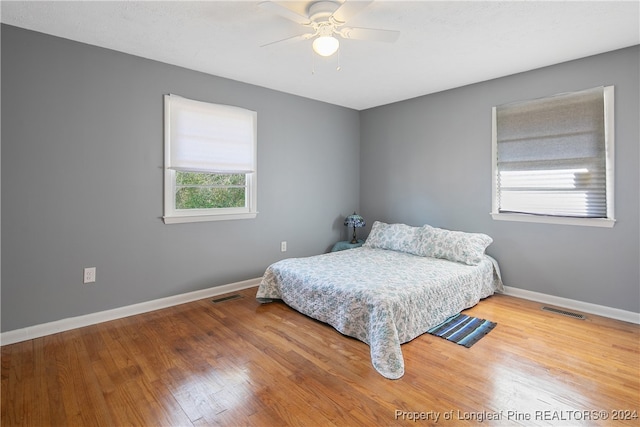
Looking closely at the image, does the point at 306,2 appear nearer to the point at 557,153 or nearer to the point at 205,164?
the point at 205,164

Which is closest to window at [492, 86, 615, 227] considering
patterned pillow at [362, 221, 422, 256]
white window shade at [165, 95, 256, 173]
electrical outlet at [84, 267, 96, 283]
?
patterned pillow at [362, 221, 422, 256]

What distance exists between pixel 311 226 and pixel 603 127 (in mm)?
3265

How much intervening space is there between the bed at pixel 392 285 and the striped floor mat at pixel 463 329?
0.06 metres

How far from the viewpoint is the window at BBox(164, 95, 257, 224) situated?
3.28 meters

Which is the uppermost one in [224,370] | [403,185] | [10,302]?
[403,185]

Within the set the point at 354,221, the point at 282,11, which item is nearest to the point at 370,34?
the point at 282,11

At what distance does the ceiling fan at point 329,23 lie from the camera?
2.05m

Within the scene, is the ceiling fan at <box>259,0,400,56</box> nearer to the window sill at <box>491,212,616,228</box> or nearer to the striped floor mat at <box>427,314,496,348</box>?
the striped floor mat at <box>427,314,496,348</box>

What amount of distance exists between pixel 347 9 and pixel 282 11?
0.41 meters

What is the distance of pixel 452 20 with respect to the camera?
2377mm

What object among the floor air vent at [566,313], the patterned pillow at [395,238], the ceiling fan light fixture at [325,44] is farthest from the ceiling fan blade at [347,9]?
the floor air vent at [566,313]

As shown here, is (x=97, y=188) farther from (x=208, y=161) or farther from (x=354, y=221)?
(x=354, y=221)

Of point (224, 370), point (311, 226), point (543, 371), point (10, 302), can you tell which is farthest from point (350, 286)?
point (10, 302)

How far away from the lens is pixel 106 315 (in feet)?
9.59
